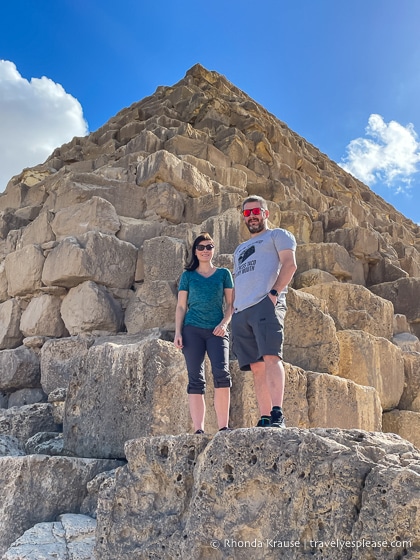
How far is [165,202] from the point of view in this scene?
838 centimetres

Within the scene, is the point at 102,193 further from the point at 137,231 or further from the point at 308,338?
the point at 308,338

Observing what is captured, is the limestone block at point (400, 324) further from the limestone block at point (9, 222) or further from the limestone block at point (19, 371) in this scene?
the limestone block at point (9, 222)

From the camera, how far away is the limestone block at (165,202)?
27.5ft

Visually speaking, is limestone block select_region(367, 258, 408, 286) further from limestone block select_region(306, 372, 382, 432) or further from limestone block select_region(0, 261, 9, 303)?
limestone block select_region(0, 261, 9, 303)

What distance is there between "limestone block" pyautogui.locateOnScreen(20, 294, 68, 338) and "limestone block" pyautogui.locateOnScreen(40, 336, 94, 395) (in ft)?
1.33

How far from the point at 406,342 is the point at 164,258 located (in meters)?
3.83

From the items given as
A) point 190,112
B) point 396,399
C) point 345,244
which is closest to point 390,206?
point 190,112

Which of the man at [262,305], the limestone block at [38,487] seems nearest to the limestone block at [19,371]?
the limestone block at [38,487]

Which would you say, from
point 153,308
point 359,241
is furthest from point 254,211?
point 359,241

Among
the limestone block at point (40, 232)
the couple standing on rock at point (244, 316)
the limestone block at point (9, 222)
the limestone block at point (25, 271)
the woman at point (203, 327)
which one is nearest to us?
the couple standing on rock at point (244, 316)

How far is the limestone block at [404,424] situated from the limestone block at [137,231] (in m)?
4.00

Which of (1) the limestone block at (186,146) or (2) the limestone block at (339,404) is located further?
(1) the limestone block at (186,146)

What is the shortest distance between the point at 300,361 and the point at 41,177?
911 cm

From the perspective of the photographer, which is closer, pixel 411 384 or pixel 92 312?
pixel 92 312
